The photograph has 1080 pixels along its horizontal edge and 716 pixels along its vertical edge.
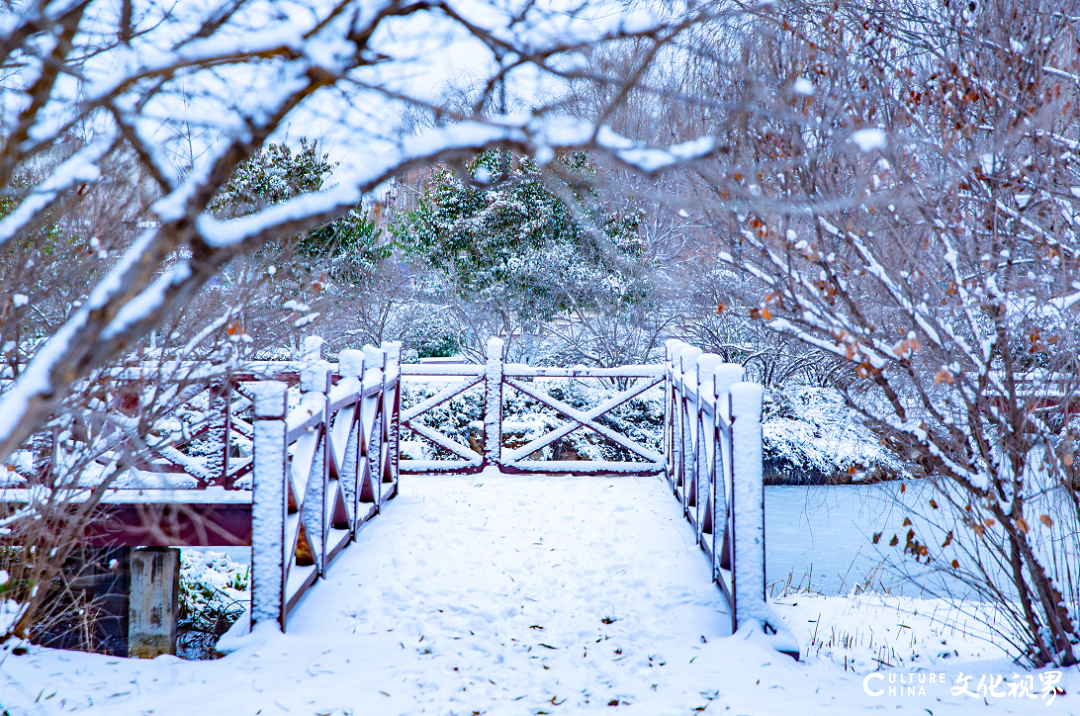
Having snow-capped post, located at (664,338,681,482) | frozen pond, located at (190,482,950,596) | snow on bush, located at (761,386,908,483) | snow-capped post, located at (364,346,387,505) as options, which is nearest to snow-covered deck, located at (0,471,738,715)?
snow-capped post, located at (364,346,387,505)

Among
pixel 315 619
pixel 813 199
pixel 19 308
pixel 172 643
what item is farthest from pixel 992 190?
pixel 172 643

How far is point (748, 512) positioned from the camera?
3402 millimetres

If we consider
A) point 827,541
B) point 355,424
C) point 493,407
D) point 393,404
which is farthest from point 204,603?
point 827,541

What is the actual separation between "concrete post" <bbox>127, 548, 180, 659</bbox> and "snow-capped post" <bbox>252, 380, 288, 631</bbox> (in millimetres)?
2446

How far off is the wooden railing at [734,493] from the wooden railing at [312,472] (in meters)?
2.05

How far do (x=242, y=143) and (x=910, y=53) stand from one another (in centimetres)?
386

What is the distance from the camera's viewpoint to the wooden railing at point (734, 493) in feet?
11.1

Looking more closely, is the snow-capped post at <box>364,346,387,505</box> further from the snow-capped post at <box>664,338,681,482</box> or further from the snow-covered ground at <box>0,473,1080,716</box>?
the snow-capped post at <box>664,338,681,482</box>

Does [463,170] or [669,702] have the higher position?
[463,170]

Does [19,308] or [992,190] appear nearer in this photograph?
[19,308]

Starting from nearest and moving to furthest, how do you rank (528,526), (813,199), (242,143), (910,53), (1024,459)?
(242,143), (1024,459), (813,199), (910,53), (528,526)

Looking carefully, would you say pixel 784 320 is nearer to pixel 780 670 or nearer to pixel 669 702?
pixel 780 670

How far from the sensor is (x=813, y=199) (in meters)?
3.78

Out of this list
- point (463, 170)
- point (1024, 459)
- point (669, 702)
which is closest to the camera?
point (463, 170)
